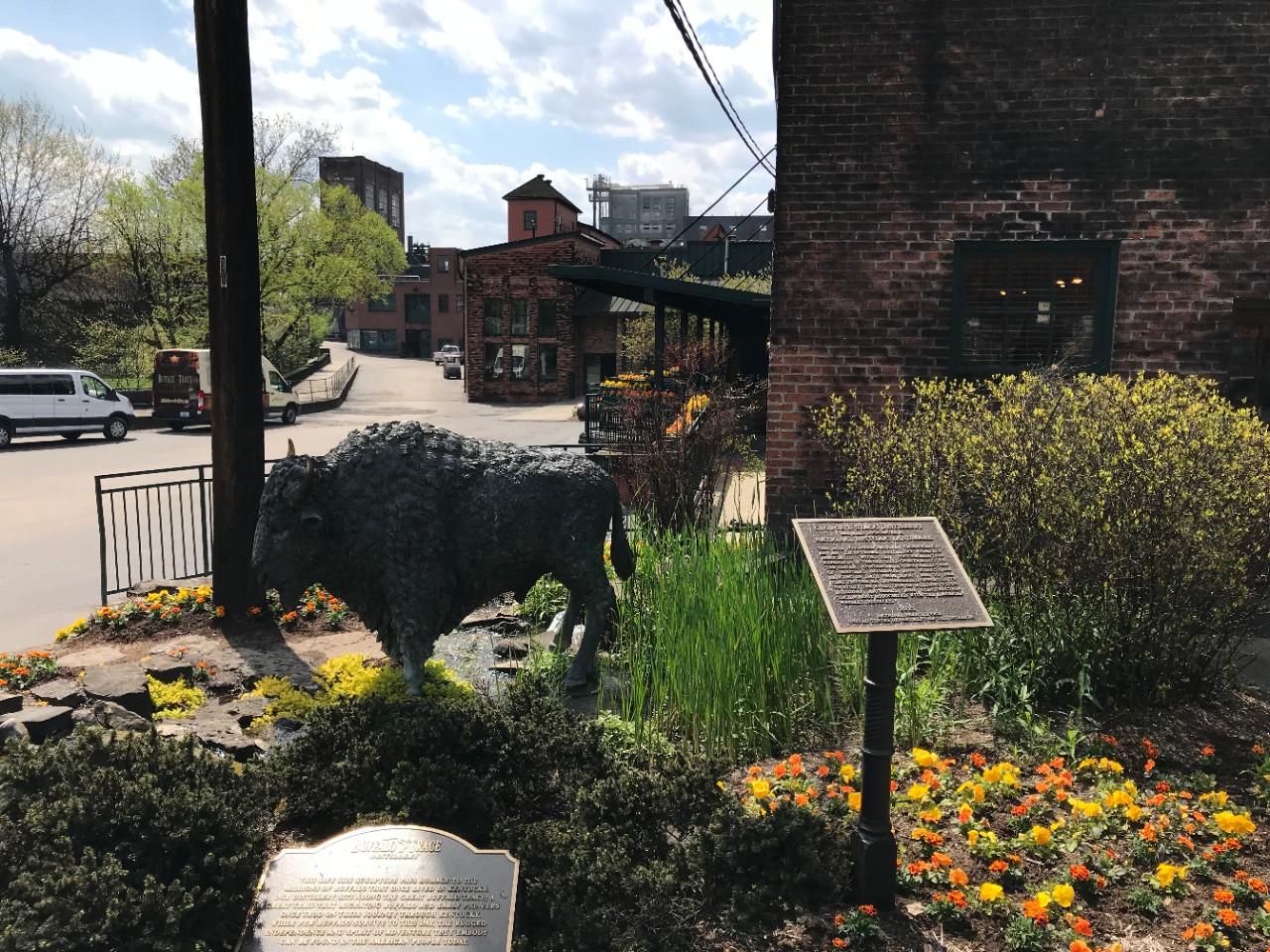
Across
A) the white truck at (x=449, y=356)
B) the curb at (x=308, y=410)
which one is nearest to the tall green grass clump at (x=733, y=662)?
the curb at (x=308, y=410)

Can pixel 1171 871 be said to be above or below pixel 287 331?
below

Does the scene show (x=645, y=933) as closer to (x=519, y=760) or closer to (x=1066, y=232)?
(x=519, y=760)

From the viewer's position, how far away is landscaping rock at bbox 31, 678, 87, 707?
5.15 m

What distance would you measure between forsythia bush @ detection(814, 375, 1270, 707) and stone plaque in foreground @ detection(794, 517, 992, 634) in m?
1.65

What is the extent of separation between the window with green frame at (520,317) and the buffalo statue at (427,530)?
35.5 m

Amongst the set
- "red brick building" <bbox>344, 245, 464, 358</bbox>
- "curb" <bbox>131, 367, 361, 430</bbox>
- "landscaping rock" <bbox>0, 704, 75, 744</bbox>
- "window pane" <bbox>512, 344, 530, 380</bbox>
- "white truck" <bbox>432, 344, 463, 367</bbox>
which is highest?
"red brick building" <bbox>344, 245, 464, 358</bbox>

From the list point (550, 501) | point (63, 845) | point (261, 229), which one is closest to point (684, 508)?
point (550, 501)

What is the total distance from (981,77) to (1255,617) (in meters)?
5.44

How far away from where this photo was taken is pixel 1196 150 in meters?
8.12

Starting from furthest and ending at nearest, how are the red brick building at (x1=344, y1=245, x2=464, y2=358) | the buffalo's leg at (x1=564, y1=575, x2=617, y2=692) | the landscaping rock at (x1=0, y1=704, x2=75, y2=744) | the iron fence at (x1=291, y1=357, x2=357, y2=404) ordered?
the red brick building at (x1=344, y1=245, x2=464, y2=358) < the iron fence at (x1=291, y1=357, x2=357, y2=404) < the buffalo's leg at (x1=564, y1=575, x2=617, y2=692) < the landscaping rock at (x1=0, y1=704, x2=75, y2=744)

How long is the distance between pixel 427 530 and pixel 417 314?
78245 mm

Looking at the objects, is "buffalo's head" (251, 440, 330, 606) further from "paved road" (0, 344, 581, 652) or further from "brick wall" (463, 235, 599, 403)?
"brick wall" (463, 235, 599, 403)

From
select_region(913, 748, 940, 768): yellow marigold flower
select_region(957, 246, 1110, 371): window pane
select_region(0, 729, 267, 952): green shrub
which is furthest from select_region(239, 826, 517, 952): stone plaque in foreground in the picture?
select_region(957, 246, 1110, 371): window pane

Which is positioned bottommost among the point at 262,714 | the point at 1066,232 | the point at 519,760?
the point at 262,714
